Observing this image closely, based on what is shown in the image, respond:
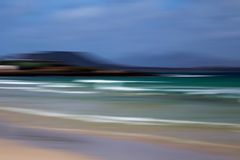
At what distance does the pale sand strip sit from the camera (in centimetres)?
480

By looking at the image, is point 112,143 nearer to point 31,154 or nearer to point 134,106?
point 31,154

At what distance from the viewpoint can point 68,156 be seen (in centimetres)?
496

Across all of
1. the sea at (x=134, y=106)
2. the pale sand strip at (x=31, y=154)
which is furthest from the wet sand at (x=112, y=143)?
the sea at (x=134, y=106)

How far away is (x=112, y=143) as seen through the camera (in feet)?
19.5

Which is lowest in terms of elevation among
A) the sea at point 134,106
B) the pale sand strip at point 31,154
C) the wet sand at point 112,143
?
the sea at point 134,106

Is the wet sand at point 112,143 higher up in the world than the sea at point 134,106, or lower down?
higher up

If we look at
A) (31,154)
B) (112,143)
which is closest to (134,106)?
(112,143)

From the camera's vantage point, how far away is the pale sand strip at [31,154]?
4797 mm

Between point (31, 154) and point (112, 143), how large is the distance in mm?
1262

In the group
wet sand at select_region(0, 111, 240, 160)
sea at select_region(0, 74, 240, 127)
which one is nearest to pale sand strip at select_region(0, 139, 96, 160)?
wet sand at select_region(0, 111, 240, 160)

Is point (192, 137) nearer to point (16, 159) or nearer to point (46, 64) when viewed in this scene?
point (16, 159)

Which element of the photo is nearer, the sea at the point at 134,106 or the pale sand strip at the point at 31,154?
the pale sand strip at the point at 31,154

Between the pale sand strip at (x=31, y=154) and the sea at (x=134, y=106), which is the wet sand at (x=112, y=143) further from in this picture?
the sea at (x=134, y=106)

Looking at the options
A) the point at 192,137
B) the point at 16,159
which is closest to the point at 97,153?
the point at 16,159
